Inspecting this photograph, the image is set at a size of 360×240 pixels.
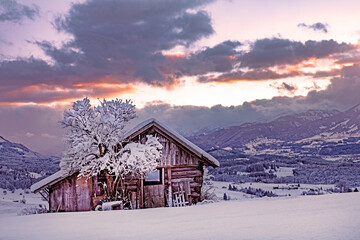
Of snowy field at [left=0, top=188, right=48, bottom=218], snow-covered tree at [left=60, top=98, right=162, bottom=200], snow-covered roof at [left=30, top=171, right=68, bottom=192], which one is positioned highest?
snow-covered tree at [left=60, top=98, right=162, bottom=200]

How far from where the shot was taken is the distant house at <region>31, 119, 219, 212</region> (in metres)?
19.2

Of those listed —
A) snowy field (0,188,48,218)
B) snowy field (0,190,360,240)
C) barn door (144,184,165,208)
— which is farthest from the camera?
snowy field (0,188,48,218)

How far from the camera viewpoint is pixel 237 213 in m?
9.41

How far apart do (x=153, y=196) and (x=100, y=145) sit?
12.7 feet

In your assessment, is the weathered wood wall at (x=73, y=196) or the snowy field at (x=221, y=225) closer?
the snowy field at (x=221, y=225)

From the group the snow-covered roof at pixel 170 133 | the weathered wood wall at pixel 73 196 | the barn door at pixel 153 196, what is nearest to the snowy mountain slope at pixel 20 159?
the weathered wood wall at pixel 73 196

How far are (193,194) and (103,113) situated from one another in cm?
616

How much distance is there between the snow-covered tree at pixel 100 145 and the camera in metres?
18.2

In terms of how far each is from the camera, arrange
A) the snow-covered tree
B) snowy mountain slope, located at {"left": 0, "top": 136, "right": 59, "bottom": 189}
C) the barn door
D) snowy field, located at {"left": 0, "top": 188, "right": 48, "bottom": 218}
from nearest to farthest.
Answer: the snow-covered tree
the barn door
snowy field, located at {"left": 0, "top": 188, "right": 48, "bottom": 218}
snowy mountain slope, located at {"left": 0, "top": 136, "right": 59, "bottom": 189}

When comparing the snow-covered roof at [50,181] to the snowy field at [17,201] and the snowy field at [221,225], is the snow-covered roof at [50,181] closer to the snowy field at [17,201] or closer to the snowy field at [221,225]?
the snowy field at [17,201]

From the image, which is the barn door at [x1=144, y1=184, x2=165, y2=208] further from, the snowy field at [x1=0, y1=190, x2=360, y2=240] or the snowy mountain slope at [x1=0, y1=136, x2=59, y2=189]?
the snowy mountain slope at [x1=0, y1=136, x2=59, y2=189]

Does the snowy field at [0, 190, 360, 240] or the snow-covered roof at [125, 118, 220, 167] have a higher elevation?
the snow-covered roof at [125, 118, 220, 167]

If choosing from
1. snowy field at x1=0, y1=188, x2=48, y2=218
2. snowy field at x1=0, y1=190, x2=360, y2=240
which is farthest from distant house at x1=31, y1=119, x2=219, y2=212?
snowy field at x1=0, y1=190, x2=360, y2=240

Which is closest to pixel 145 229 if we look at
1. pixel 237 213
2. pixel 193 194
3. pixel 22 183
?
pixel 237 213
